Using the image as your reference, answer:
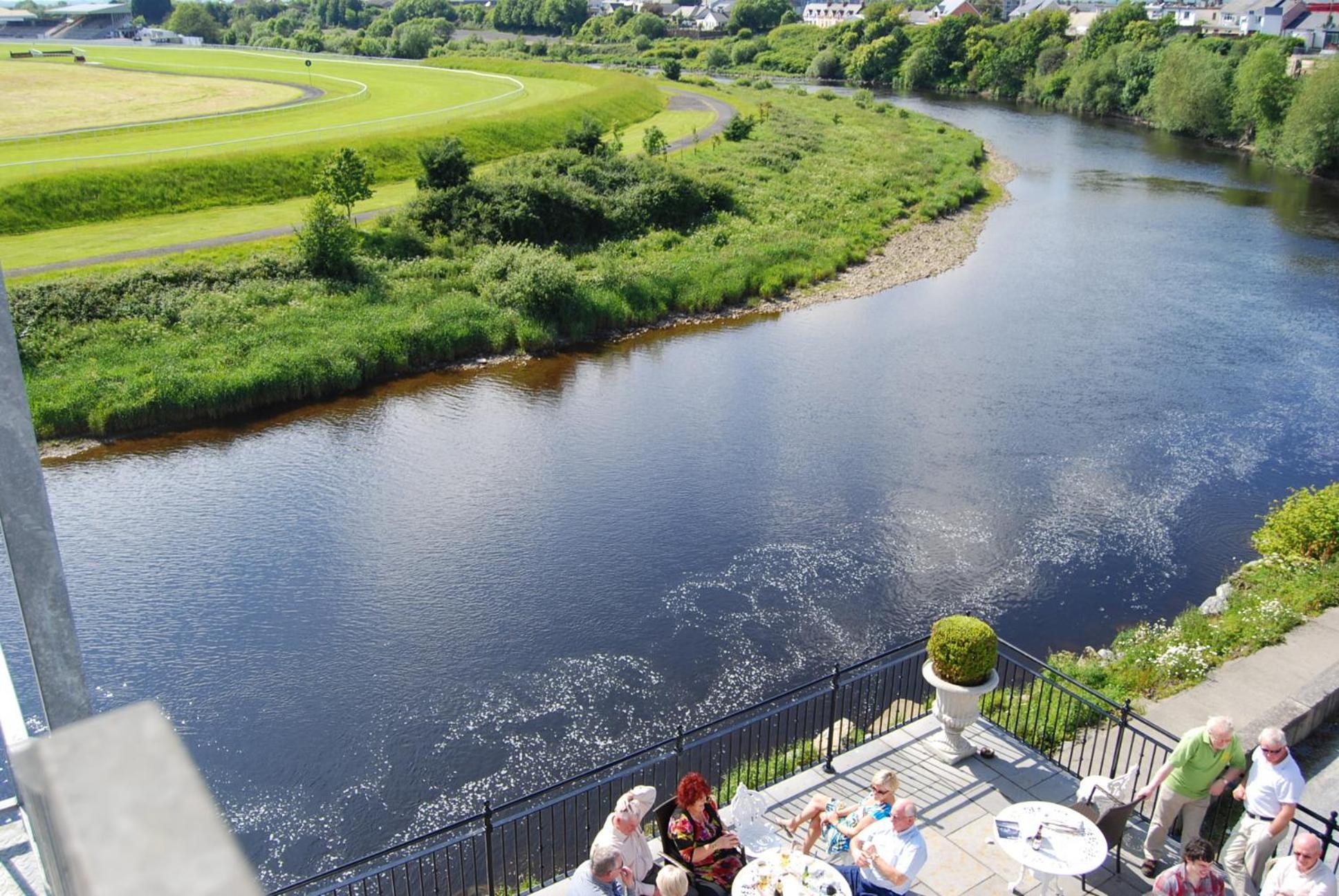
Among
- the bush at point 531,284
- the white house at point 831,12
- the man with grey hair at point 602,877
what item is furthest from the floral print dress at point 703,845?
the white house at point 831,12

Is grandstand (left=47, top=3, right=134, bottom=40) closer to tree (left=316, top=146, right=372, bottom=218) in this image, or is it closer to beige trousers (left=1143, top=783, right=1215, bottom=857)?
tree (left=316, top=146, right=372, bottom=218)

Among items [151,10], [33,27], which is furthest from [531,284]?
[151,10]

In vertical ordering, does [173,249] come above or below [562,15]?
below

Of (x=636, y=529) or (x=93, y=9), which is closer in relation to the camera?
(x=636, y=529)

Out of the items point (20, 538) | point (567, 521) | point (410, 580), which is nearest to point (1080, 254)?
point (567, 521)

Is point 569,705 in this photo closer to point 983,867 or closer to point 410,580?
point 410,580

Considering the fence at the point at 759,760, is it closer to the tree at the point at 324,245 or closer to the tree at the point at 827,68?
the tree at the point at 324,245

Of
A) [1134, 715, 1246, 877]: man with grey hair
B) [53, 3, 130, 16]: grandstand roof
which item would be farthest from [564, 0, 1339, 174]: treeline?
[1134, 715, 1246, 877]: man with grey hair

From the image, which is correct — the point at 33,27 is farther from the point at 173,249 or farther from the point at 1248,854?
the point at 1248,854
